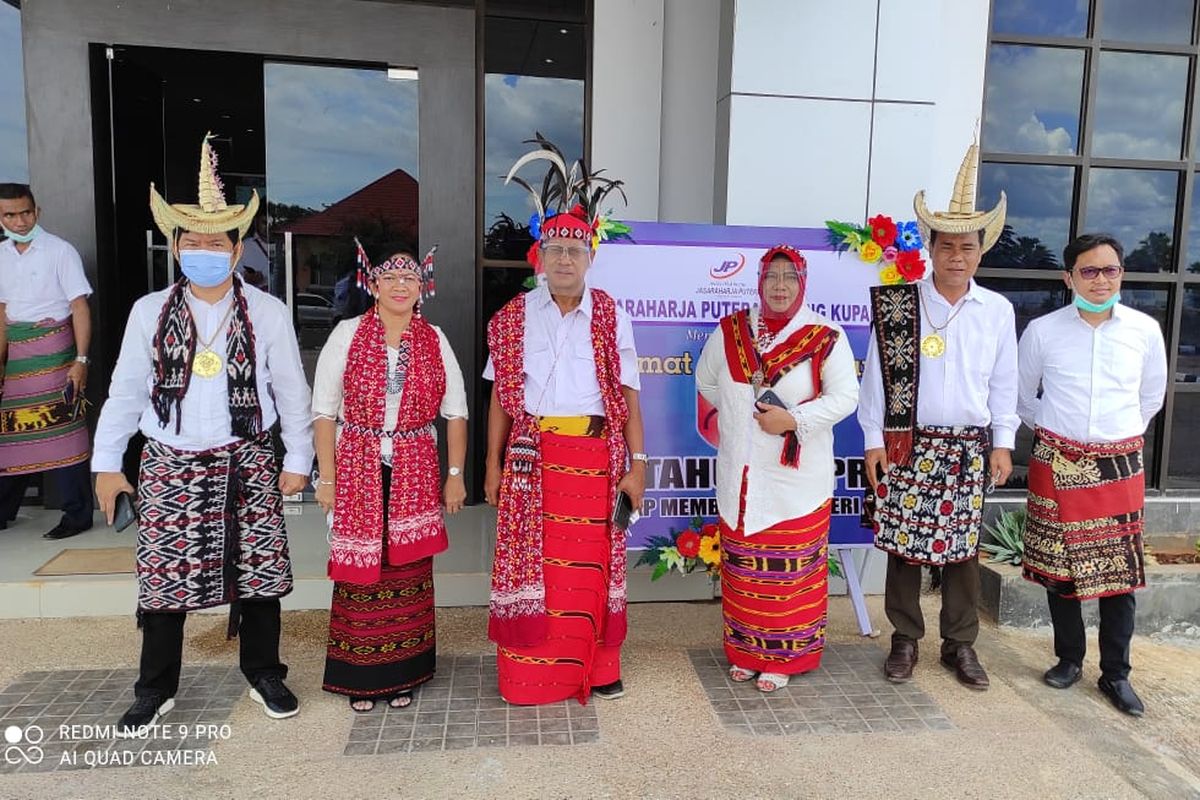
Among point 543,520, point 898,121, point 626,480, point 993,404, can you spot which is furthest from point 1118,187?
point 543,520

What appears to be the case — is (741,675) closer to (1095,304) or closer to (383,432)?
(383,432)

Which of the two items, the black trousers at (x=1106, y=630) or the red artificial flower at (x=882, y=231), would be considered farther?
the red artificial flower at (x=882, y=231)

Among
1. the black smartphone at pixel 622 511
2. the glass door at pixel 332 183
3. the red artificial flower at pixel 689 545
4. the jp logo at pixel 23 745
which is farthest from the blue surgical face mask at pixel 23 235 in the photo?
the red artificial flower at pixel 689 545

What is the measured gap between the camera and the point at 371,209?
5.14m

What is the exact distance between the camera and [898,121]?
14.1ft

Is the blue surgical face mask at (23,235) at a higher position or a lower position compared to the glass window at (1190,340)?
higher

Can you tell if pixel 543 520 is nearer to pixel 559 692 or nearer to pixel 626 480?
pixel 626 480

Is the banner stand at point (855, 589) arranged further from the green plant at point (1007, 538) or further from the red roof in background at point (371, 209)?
the red roof in background at point (371, 209)

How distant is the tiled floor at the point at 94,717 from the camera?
272 cm

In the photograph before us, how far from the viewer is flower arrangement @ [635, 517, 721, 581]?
3775 millimetres

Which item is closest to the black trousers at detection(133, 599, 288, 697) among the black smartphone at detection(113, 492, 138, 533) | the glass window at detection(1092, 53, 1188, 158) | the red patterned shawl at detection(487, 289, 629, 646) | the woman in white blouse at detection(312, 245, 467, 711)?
the woman in white blouse at detection(312, 245, 467, 711)

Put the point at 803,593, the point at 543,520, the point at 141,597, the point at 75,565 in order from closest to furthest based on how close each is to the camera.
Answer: the point at 141,597, the point at 543,520, the point at 803,593, the point at 75,565

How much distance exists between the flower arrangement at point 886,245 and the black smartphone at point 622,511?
1.69m

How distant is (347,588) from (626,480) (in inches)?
43.6
